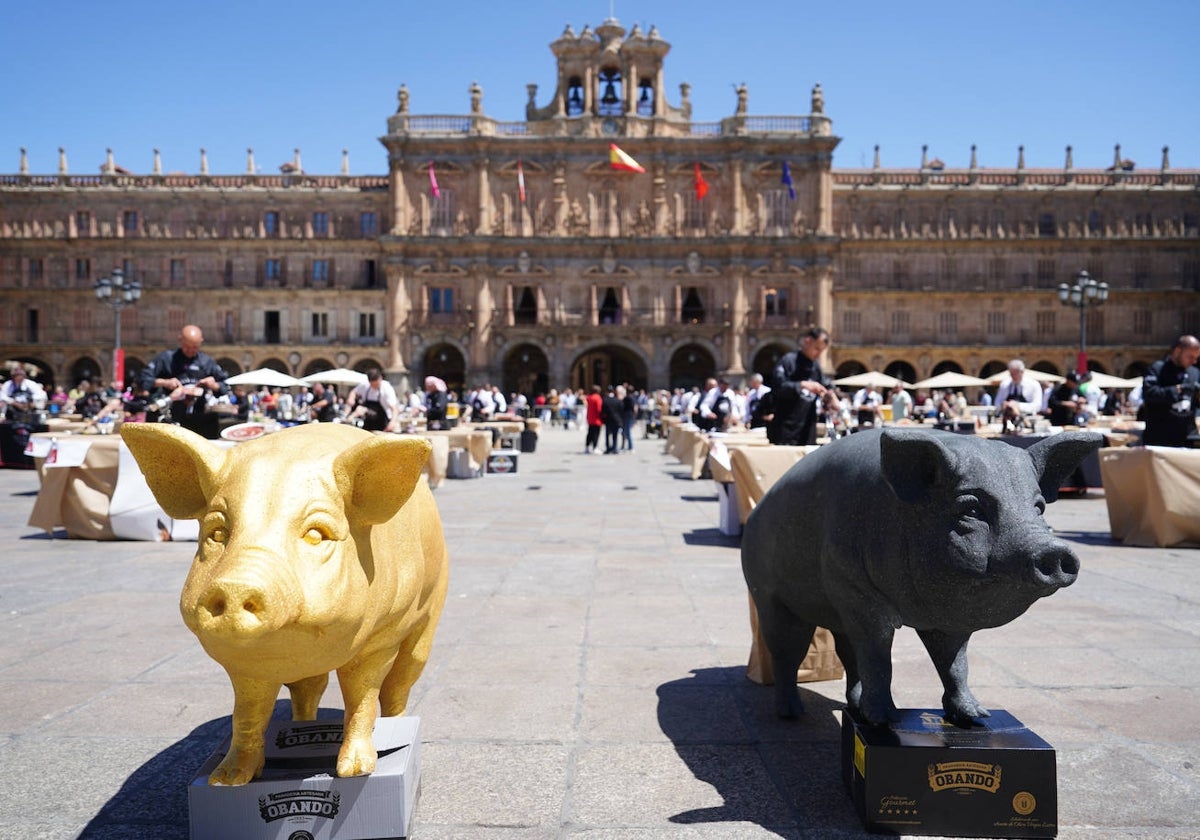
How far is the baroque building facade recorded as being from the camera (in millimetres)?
41781

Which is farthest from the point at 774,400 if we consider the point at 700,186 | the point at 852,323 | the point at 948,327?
the point at 948,327

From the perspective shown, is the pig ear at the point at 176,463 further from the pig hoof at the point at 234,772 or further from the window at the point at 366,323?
the window at the point at 366,323

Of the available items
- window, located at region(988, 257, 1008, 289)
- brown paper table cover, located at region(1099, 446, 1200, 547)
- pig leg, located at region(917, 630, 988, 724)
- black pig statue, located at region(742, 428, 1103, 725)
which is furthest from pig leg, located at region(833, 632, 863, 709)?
window, located at region(988, 257, 1008, 289)

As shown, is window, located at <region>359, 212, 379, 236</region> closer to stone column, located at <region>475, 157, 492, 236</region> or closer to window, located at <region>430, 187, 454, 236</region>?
window, located at <region>430, 187, 454, 236</region>

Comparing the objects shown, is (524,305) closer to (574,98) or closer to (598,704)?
(574,98)

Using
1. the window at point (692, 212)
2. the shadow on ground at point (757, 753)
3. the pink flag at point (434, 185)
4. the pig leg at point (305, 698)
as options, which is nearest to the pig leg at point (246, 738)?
the pig leg at point (305, 698)

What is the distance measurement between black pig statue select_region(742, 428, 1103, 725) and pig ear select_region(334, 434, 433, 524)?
1312mm

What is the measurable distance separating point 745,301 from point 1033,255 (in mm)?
14565

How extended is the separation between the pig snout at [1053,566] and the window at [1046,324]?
46.1m

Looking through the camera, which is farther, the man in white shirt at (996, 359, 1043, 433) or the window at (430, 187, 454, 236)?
the window at (430, 187, 454, 236)

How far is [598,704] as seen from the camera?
396cm

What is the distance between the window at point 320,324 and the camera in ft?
143

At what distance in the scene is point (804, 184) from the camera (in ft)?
138

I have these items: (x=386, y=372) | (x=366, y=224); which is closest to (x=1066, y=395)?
(x=386, y=372)
